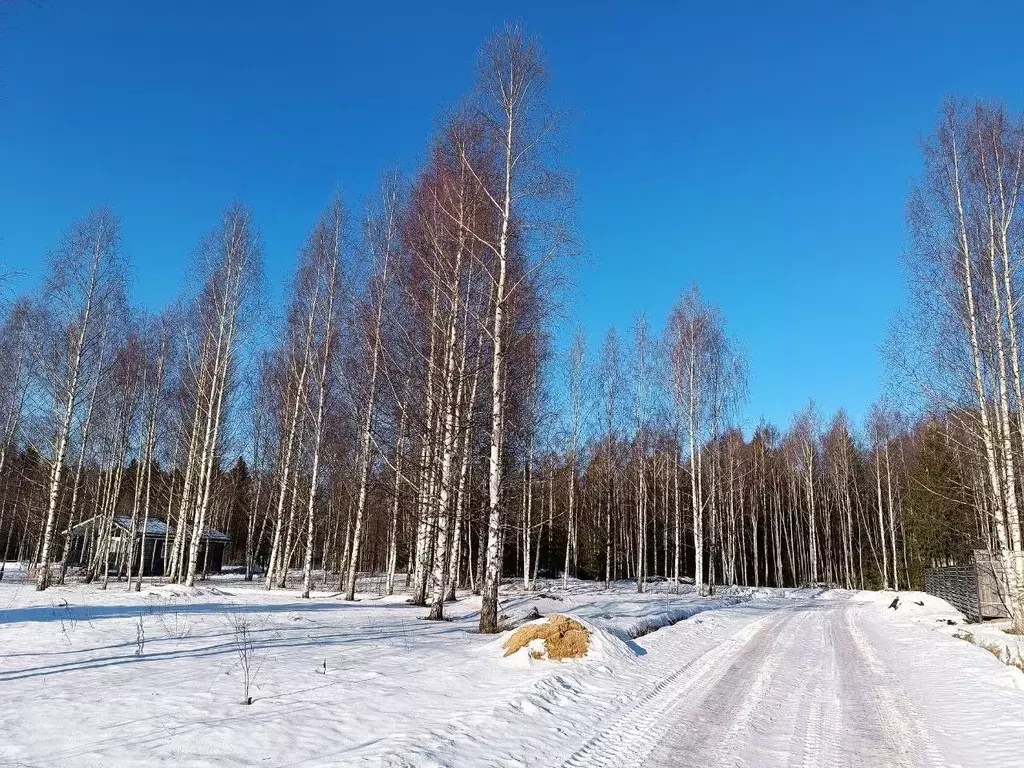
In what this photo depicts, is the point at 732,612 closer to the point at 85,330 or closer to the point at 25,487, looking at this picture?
the point at 85,330

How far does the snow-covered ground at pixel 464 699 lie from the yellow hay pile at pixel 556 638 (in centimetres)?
21

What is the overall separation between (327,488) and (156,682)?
3282cm

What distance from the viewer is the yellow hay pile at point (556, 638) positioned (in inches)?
337

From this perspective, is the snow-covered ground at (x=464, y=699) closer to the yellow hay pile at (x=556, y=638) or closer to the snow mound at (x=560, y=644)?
the snow mound at (x=560, y=644)

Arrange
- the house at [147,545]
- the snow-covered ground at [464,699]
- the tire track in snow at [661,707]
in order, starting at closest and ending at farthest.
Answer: the snow-covered ground at [464,699] < the tire track in snow at [661,707] < the house at [147,545]

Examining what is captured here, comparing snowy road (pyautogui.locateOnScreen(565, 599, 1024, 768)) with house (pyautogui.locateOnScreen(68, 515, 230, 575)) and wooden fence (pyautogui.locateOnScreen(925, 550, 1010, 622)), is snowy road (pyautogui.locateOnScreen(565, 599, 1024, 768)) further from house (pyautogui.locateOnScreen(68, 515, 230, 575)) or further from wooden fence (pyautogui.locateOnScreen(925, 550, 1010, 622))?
house (pyautogui.locateOnScreen(68, 515, 230, 575))

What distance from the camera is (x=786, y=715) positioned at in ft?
21.9

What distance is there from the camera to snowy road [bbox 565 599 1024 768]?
5254mm

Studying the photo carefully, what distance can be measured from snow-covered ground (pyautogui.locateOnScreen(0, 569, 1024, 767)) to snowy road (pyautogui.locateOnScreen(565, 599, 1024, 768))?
0.10 feet

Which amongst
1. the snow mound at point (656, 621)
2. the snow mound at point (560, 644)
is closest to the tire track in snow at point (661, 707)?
the snow mound at point (560, 644)

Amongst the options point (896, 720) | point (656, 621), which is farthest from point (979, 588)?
point (896, 720)

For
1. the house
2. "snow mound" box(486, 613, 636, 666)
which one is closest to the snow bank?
"snow mound" box(486, 613, 636, 666)

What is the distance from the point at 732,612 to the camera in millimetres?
19750

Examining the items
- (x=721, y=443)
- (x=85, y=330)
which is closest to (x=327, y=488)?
(x=85, y=330)
